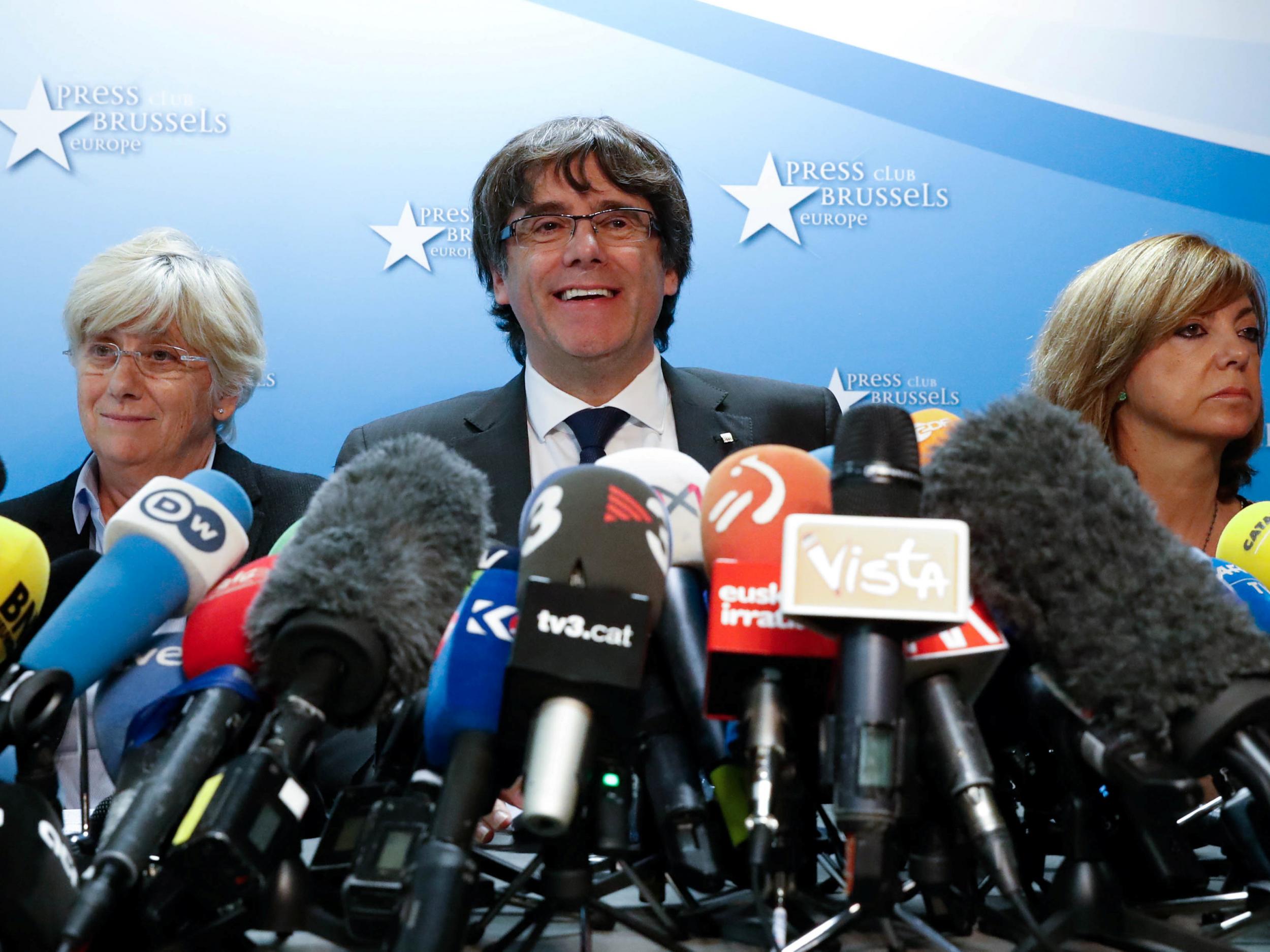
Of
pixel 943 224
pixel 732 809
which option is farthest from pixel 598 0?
pixel 732 809

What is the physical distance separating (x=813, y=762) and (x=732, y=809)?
65mm

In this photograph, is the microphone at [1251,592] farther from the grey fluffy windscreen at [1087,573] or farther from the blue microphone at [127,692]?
the blue microphone at [127,692]

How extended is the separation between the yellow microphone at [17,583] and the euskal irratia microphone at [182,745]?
12 centimetres

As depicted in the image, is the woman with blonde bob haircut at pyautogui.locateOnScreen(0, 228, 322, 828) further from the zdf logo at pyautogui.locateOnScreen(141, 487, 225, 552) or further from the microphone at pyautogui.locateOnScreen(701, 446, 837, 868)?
the microphone at pyautogui.locateOnScreen(701, 446, 837, 868)

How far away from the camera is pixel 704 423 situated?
74.9 inches

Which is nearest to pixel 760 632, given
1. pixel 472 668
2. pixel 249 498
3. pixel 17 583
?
pixel 472 668

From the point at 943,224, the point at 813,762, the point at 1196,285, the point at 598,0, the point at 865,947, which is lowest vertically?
the point at 865,947

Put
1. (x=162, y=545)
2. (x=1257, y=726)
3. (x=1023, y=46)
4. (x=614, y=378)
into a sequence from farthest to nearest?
(x=1023, y=46)
(x=614, y=378)
(x=162, y=545)
(x=1257, y=726)

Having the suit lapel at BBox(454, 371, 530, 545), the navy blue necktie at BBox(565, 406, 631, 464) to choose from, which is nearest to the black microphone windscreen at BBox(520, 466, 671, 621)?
the suit lapel at BBox(454, 371, 530, 545)

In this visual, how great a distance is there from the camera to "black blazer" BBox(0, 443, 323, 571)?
1.92m

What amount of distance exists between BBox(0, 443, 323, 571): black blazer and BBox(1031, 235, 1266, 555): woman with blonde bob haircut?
136cm

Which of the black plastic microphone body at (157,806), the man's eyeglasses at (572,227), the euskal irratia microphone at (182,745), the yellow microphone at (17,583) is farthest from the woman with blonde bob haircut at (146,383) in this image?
the black plastic microphone body at (157,806)

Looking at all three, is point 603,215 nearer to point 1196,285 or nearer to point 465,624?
point 1196,285

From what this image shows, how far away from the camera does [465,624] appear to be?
71 cm
